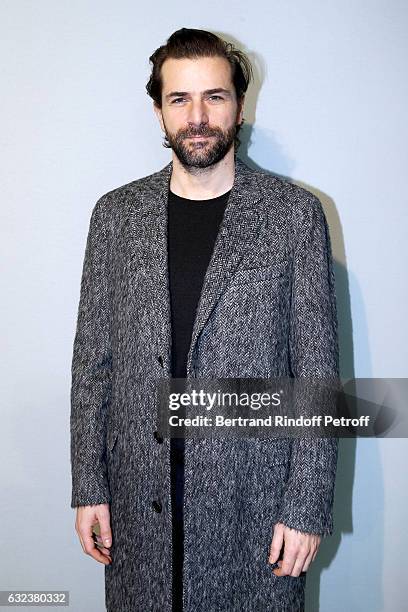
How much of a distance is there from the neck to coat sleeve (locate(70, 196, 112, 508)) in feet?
0.63

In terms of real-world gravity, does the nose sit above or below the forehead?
below

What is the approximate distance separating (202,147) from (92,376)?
534mm

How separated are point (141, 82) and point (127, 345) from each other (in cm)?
73

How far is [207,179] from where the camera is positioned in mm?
1424

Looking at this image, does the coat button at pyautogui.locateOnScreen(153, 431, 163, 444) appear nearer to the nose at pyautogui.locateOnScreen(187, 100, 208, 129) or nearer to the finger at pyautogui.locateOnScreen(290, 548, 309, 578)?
the finger at pyautogui.locateOnScreen(290, 548, 309, 578)

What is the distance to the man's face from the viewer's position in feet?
4.49

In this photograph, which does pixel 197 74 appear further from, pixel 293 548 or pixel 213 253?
pixel 293 548

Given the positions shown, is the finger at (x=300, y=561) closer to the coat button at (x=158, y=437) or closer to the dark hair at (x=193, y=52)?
the coat button at (x=158, y=437)

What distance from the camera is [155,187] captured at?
58.1 inches

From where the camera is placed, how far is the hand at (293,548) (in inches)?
50.3

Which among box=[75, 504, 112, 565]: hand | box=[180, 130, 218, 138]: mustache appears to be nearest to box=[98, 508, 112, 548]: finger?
box=[75, 504, 112, 565]: hand

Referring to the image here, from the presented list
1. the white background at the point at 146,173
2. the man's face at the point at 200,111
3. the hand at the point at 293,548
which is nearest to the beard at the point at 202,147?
the man's face at the point at 200,111

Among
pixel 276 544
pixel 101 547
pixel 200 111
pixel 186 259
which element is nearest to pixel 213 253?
pixel 186 259

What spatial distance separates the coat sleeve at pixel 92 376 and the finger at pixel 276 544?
0.37 metres
